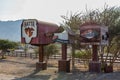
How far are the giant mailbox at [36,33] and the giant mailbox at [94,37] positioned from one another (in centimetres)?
314

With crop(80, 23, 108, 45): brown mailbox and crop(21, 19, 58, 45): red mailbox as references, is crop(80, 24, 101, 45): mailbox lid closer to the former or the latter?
crop(80, 23, 108, 45): brown mailbox

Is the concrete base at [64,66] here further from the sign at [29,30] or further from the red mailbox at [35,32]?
the sign at [29,30]

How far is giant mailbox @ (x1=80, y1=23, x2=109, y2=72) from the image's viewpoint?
77.5ft

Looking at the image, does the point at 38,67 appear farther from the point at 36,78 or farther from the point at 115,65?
the point at 115,65

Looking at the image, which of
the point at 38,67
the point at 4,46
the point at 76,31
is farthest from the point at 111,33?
the point at 4,46

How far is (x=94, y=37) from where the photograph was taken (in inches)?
934

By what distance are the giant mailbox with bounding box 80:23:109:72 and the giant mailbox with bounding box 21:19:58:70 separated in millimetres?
3140

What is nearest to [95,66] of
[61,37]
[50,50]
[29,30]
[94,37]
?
[94,37]

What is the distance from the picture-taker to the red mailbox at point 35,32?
995 inches

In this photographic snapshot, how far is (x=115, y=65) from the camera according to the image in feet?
107

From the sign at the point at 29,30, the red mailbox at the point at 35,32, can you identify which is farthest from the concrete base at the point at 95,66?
the sign at the point at 29,30

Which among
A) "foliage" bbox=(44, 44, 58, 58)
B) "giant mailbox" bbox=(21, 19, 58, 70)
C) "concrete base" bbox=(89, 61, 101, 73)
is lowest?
"concrete base" bbox=(89, 61, 101, 73)

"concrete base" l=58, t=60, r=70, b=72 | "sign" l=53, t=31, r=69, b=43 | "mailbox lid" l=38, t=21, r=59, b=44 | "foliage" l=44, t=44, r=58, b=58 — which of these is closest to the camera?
"sign" l=53, t=31, r=69, b=43

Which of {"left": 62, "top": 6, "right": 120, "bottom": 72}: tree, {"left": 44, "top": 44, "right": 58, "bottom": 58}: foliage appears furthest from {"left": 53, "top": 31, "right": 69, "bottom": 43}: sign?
{"left": 44, "top": 44, "right": 58, "bottom": 58}: foliage
